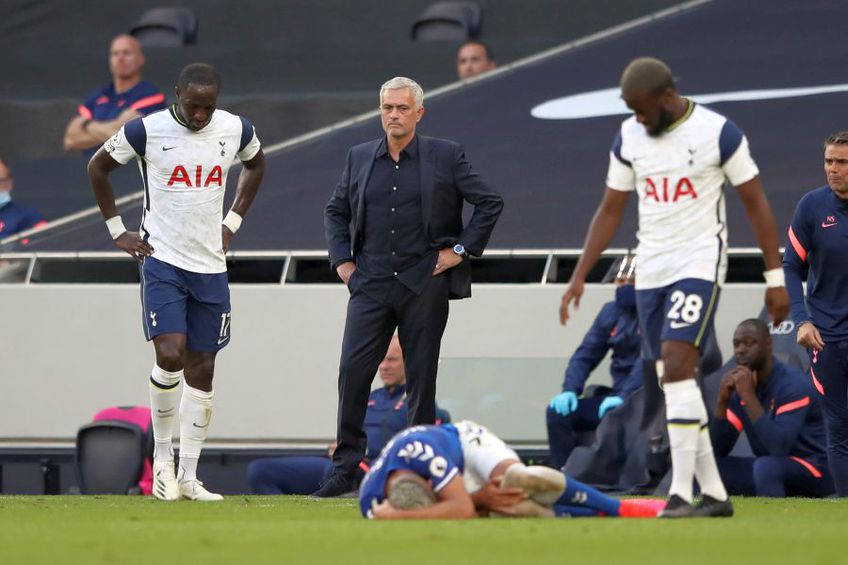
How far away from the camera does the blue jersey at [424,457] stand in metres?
6.47

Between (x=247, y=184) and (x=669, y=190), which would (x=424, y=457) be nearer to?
(x=669, y=190)

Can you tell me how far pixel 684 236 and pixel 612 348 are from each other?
12.8ft

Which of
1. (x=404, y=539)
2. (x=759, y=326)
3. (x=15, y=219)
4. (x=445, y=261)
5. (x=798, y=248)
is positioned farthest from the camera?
(x=15, y=219)

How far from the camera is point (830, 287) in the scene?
907cm

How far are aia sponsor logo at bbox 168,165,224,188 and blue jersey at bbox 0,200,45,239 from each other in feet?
16.4

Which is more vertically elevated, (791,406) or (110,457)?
(791,406)

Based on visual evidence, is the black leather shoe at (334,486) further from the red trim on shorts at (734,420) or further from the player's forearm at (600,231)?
the red trim on shorts at (734,420)

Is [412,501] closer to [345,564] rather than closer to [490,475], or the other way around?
[490,475]

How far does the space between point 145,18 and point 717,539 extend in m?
15.2

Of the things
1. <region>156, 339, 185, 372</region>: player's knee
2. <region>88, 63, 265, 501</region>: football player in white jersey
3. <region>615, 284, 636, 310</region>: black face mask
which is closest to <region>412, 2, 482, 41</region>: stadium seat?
<region>615, 284, 636, 310</region>: black face mask

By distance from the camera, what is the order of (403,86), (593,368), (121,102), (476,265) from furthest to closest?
1. (121,102)
2. (476,265)
3. (593,368)
4. (403,86)

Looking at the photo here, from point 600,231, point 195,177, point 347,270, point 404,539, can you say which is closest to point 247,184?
point 195,177

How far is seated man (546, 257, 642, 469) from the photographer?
10.6 m

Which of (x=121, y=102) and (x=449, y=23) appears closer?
(x=121, y=102)
